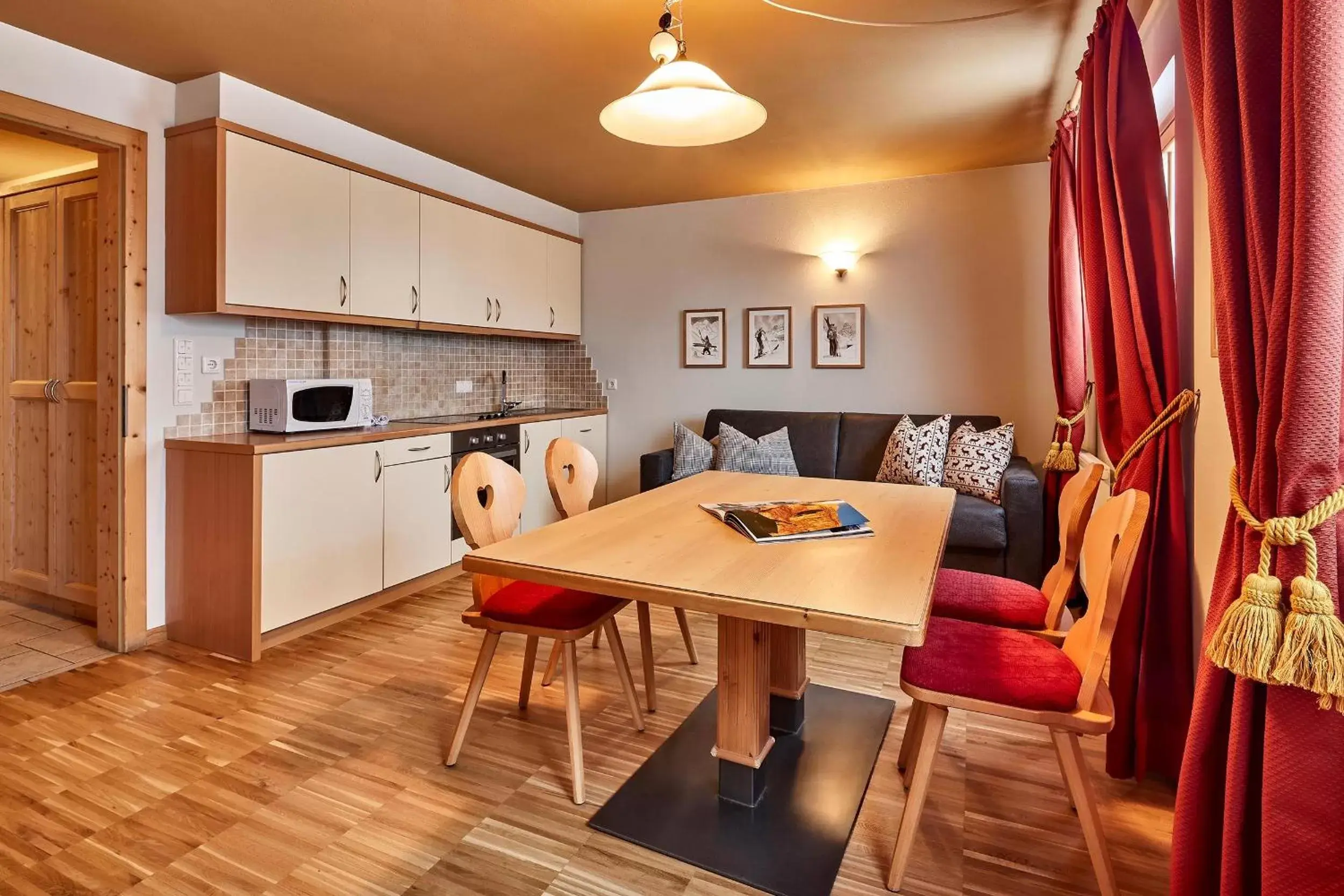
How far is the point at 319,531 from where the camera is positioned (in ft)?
10.3

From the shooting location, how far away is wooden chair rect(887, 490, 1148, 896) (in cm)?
145

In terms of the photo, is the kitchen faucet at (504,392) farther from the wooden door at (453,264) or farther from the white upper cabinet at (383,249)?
Result: the white upper cabinet at (383,249)

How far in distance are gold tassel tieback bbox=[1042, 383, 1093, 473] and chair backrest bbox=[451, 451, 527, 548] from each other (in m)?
2.58

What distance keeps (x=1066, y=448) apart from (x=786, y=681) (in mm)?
2012

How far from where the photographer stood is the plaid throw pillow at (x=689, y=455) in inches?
175

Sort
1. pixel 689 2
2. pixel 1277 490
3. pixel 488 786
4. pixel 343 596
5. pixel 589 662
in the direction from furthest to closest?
pixel 343 596 < pixel 589 662 < pixel 689 2 < pixel 488 786 < pixel 1277 490

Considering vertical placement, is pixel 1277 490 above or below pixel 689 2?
below

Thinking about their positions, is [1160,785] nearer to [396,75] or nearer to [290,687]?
[290,687]

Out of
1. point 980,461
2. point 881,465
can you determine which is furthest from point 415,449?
point 980,461

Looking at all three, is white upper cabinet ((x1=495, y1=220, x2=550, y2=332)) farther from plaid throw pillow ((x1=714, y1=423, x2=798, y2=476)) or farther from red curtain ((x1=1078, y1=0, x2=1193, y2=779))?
red curtain ((x1=1078, y1=0, x2=1193, y2=779))

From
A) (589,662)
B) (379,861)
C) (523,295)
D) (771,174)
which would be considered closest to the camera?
(379,861)

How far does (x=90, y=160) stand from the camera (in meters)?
3.60

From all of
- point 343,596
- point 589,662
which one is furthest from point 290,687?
point 589,662

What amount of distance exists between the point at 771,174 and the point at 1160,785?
3.65 m
